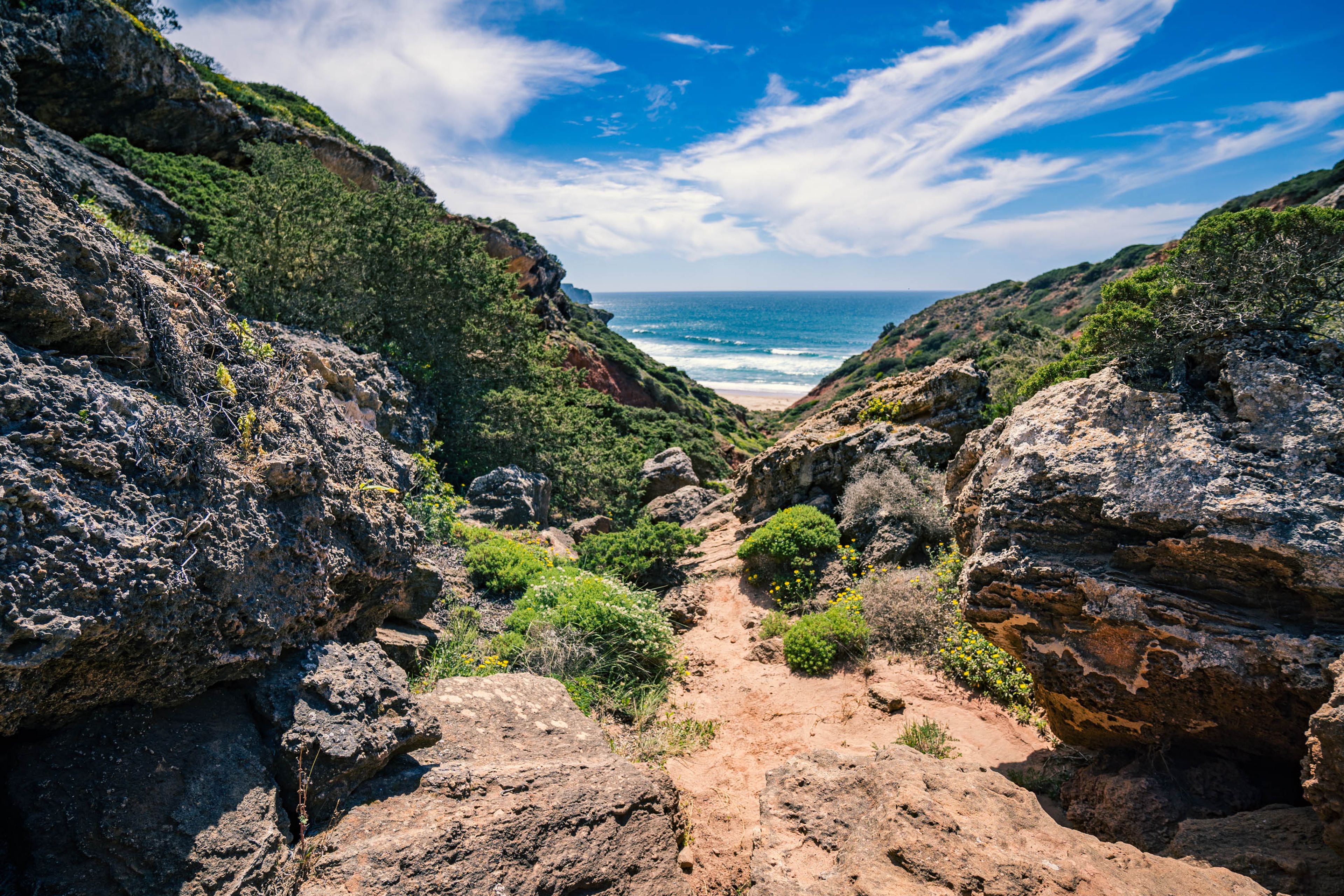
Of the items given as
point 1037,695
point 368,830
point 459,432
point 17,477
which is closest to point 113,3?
point 459,432

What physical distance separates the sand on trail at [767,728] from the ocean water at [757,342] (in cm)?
6308

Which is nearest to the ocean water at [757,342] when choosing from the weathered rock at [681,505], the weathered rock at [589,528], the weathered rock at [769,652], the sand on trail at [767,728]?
the weathered rock at [681,505]

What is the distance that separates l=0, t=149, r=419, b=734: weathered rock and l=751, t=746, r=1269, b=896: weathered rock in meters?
3.04

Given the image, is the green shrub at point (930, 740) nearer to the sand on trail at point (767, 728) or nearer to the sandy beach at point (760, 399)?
the sand on trail at point (767, 728)

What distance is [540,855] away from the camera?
9.87 feet

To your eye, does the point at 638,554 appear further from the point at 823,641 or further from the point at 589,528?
the point at 589,528

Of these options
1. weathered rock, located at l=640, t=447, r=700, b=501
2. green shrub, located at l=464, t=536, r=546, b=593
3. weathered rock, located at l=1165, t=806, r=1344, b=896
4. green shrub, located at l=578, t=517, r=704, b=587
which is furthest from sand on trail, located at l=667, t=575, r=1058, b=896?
weathered rock, located at l=640, t=447, r=700, b=501

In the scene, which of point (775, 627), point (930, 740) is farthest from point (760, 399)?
point (930, 740)

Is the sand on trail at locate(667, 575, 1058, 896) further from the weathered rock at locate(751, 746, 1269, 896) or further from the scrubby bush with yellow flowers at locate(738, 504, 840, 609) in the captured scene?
the scrubby bush with yellow flowers at locate(738, 504, 840, 609)

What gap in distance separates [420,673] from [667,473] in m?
14.8

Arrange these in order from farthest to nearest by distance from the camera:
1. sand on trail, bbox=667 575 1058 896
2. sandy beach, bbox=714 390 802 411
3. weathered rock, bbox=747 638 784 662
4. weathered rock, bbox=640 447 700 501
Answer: sandy beach, bbox=714 390 802 411 < weathered rock, bbox=640 447 700 501 < weathered rock, bbox=747 638 784 662 < sand on trail, bbox=667 575 1058 896

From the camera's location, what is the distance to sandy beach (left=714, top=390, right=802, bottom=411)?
195 ft

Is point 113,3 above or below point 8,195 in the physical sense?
above

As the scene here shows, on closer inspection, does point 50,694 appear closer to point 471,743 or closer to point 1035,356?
point 471,743
